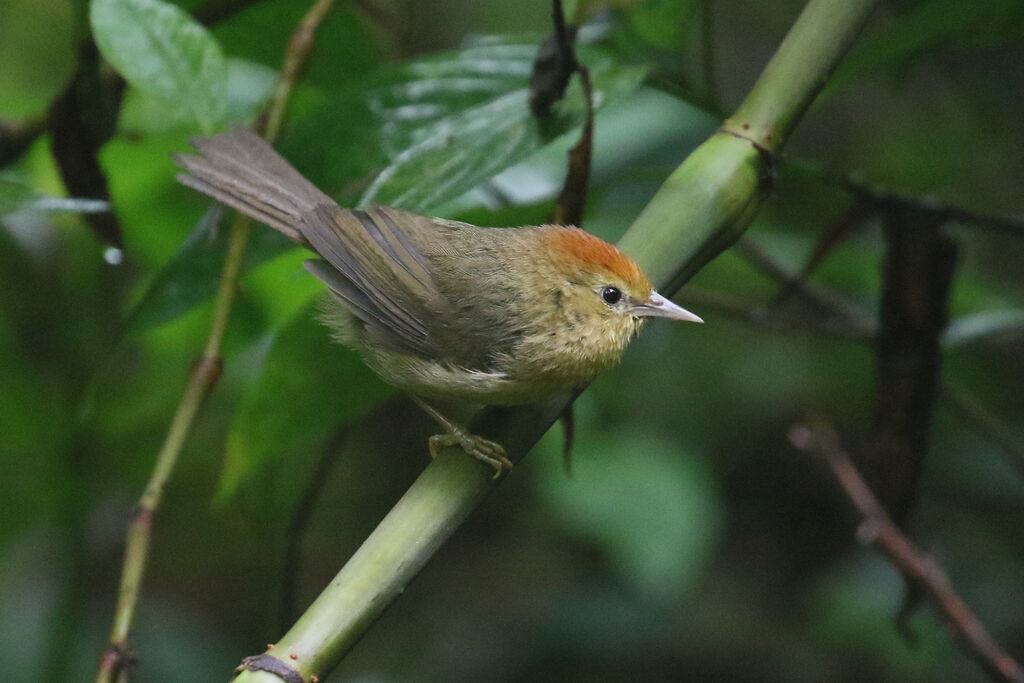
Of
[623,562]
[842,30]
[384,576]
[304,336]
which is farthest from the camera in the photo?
[623,562]

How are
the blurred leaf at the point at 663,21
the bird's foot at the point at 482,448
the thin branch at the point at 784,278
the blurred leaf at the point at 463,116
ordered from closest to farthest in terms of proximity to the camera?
the bird's foot at the point at 482,448, the blurred leaf at the point at 463,116, the blurred leaf at the point at 663,21, the thin branch at the point at 784,278

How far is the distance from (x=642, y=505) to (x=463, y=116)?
77.6 inches

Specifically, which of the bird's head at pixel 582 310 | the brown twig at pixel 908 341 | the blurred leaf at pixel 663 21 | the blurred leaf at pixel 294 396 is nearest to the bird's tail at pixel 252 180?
the blurred leaf at pixel 294 396

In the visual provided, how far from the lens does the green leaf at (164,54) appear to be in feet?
6.27

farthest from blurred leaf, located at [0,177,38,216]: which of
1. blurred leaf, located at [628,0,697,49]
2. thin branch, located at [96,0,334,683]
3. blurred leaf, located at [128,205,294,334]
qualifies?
blurred leaf, located at [628,0,697,49]

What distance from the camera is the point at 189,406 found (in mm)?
1894

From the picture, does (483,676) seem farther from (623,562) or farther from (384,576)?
(384,576)

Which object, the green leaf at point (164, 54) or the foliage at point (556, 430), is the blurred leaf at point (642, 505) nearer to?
the foliage at point (556, 430)

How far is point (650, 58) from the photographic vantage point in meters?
2.58

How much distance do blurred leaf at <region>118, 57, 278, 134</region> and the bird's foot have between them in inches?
39.6

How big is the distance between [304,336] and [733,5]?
510 cm

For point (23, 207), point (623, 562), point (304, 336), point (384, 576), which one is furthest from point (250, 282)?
point (623, 562)

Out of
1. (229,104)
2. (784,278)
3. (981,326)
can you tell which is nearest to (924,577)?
(981,326)

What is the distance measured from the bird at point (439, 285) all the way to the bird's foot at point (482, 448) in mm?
329
